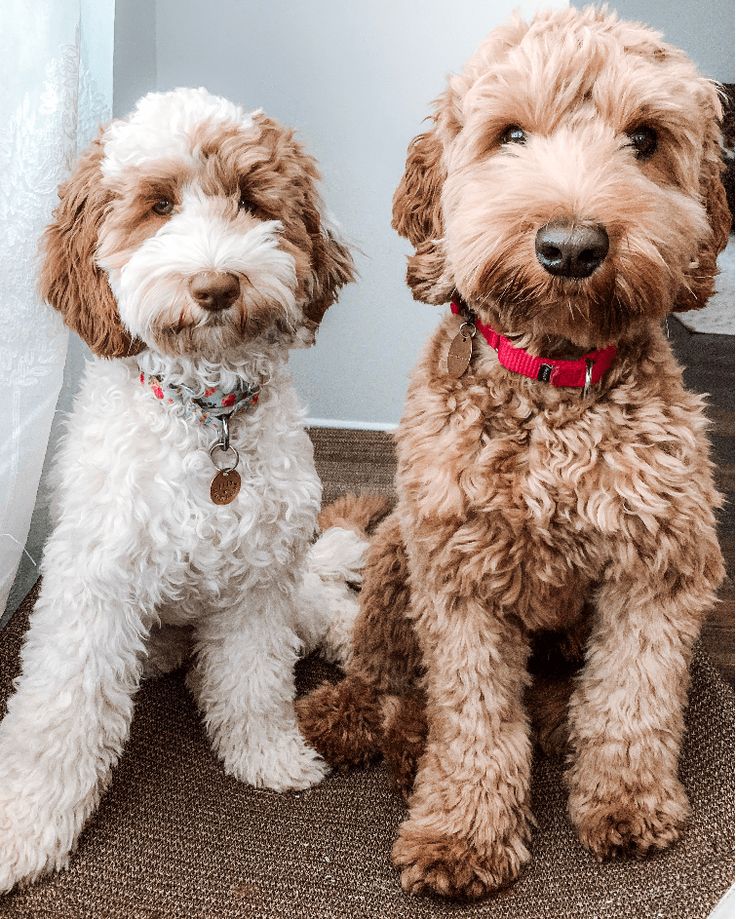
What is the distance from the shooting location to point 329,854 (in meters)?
1.26

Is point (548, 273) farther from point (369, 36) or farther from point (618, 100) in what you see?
point (369, 36)

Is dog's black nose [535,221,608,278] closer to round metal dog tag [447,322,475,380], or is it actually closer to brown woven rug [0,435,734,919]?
round metal dog tag [447,322,475,380]

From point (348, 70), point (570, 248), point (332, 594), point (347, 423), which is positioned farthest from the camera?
point (347, 423)

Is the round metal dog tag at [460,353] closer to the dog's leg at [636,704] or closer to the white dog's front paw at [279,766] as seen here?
the dog's leg at [636,704]

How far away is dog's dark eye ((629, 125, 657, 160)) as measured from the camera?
1.03m

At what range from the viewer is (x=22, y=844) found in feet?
3.80

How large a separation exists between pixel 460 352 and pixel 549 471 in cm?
19

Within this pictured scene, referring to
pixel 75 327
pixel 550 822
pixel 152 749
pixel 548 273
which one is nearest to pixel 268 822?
pixel 152 749

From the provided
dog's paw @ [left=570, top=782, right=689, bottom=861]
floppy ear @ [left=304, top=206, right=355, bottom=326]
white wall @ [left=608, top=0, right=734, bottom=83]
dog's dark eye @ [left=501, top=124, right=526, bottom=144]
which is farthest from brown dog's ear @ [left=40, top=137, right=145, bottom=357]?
white wall @ [left=608, top=0, right=734, bottom=83]

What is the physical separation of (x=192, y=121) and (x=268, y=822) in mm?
965

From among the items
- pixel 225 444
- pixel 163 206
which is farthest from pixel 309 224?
pixel 225 444

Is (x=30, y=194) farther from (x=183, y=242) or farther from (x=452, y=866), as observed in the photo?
(x=452, y=866)

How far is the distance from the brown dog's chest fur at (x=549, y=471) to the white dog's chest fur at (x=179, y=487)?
0.20m

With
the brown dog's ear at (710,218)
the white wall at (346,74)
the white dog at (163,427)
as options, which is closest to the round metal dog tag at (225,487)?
the white dog at (163,427)
